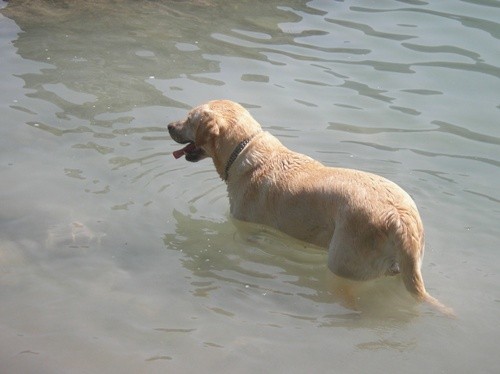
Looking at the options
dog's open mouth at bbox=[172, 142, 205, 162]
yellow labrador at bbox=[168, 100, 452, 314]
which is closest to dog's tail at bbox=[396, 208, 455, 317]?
yellow labrador at bbox=[168, 100, 452, 314]

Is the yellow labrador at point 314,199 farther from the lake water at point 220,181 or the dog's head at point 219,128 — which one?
the lake water at point 220,181

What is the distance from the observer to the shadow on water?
6.29 meters

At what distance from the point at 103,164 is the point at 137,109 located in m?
1.38

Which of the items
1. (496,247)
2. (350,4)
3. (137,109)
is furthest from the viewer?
(350,4)

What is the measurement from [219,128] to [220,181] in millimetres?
1095

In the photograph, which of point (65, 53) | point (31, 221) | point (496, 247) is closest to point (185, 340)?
point (31, 221)

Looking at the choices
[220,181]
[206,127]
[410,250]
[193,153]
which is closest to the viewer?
[410,250]

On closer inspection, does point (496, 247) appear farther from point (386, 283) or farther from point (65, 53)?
point (65, 53)

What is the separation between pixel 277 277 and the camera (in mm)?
6766

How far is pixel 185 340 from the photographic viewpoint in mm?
5820

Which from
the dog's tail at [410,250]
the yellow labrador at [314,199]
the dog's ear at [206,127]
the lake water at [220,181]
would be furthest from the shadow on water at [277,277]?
the dog's ear at [206,127]

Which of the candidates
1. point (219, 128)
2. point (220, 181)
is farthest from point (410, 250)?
point (220, 181)

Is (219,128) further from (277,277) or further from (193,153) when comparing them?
(277,277)

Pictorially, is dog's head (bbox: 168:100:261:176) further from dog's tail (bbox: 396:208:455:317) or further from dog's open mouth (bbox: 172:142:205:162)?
dog's tail (bbox: 396:208:455:317)
